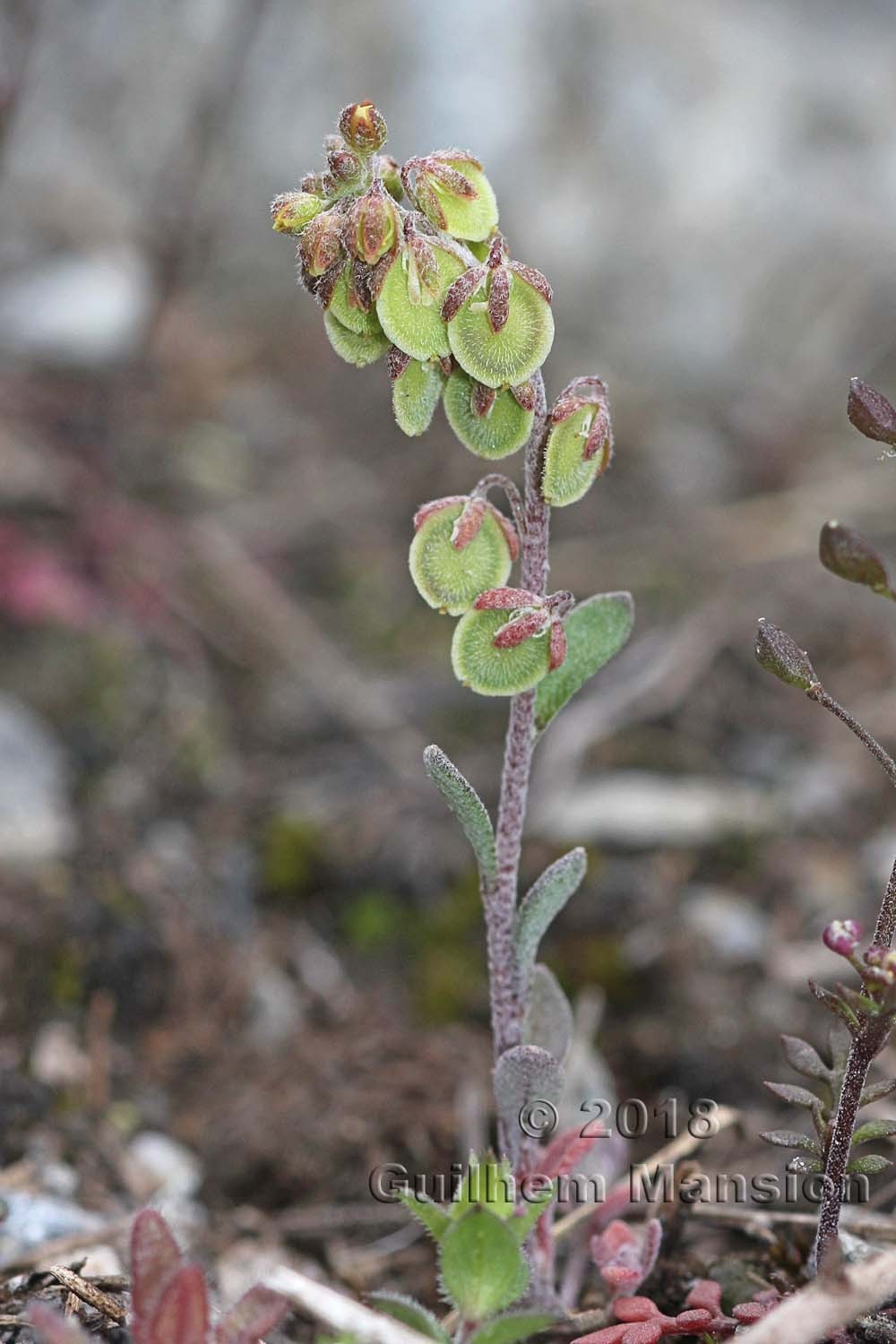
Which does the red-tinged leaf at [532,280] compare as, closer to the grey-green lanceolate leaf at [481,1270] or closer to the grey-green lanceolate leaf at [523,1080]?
the grey-green lanceolate leaf at [523,1080]

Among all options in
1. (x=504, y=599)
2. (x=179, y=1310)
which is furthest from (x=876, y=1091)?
(x=179, y=1310)

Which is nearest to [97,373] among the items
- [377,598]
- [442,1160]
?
[377,598]

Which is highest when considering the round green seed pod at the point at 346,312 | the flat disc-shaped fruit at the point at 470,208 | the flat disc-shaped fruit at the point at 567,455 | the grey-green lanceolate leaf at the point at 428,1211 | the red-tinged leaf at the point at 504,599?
the flat disc-shaped fruit at the point at 470,208

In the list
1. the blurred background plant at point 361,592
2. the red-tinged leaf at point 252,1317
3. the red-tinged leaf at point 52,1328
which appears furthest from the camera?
the blurred background plant at point 361,592

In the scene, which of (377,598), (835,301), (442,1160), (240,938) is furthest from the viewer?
(835,301)

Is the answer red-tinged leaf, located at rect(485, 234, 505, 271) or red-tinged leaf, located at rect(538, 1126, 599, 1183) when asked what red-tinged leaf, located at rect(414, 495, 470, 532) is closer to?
red-tinged leaf, located at rect(485, 234, 505, 271)

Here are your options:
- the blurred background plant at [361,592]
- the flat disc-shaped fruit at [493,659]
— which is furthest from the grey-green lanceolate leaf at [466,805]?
the blurred background plant at [361,592]

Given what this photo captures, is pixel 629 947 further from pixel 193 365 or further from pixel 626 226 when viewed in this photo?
pixel 626 226

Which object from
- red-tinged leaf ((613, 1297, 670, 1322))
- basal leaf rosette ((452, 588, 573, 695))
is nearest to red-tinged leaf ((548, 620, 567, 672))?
basal leaf rosette ((452, 588, 573, 695))
